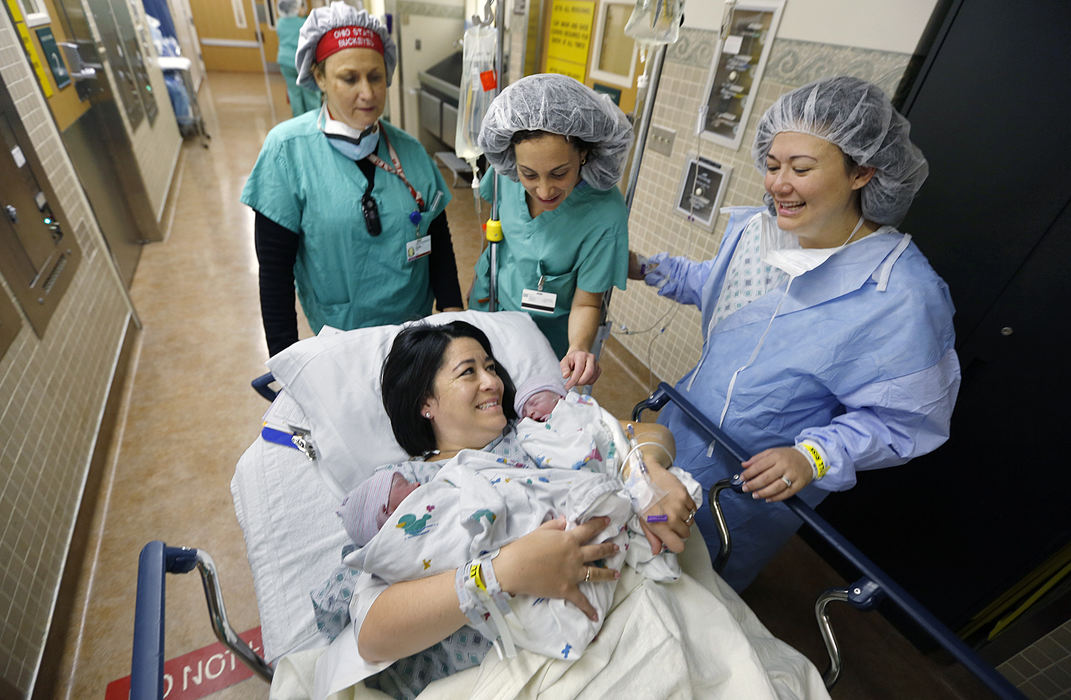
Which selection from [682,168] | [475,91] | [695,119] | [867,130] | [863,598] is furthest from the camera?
[682,168]

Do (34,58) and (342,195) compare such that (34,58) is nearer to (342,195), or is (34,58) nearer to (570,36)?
(342,195)

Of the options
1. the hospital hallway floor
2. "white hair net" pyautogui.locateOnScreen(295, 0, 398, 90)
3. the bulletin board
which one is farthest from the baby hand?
the bulletin board

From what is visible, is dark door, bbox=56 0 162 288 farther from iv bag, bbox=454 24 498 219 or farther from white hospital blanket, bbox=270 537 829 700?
white hospital blanket, bbox=270 537 829 700

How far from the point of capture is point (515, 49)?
3.65 m

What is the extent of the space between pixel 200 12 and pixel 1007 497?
13166 millimetres

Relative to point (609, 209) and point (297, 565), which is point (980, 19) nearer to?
point (609, 209)

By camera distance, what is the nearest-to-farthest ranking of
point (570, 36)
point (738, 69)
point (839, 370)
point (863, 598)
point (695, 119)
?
point (863, 598)
point (839, 370)
point (738, 69)
point (695, 119)
point (570, 36)

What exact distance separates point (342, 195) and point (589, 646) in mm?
1282

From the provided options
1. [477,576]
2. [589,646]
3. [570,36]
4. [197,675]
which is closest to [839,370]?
[589,646]

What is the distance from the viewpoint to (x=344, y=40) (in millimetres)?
1307

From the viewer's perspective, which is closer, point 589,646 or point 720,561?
point 589,646

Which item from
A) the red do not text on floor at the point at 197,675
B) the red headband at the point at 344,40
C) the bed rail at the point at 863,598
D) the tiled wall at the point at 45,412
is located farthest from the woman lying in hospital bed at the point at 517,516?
the tiled wall at the point at 45,412

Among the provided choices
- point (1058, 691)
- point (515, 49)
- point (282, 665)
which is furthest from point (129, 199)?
point (1058, 691)

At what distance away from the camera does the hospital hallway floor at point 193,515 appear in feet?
5.29
